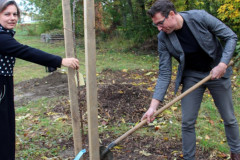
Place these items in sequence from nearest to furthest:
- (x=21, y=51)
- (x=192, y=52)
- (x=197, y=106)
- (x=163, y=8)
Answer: (x=21, y=51) → (x=163, y=8) → (x=192, y=52) → (x=197, y=106)

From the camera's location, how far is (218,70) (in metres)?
2.77

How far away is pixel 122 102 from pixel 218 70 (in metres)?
2.70

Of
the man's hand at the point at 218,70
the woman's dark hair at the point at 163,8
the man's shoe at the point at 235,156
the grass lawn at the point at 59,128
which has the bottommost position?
the grass lawn at the point at 59,128

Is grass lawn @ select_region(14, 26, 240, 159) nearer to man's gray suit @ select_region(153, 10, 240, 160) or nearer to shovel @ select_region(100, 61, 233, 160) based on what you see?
man's gray suit @ select_region(153, 10, 240, 160)

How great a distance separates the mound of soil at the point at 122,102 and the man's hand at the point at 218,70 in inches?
48.1

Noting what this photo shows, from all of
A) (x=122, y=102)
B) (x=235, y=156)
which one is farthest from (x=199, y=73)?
(x=122, y=102)

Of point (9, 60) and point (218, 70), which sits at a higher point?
point (9, 60)

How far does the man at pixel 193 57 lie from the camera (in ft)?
9.21

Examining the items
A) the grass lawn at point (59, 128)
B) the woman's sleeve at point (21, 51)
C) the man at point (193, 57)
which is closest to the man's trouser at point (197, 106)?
the man at point (193, 57)

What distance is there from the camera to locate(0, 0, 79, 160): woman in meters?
2.34

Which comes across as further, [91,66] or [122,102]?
[122,102]

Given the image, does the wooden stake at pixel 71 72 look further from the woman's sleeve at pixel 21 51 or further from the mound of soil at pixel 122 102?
the mound of soil at pixel 122 102

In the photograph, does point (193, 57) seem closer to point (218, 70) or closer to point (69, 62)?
point (218, 70)

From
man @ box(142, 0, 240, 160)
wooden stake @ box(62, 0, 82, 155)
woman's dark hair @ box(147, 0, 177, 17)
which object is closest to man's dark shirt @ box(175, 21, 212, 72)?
man @ box(142, 0, 240, 160)
